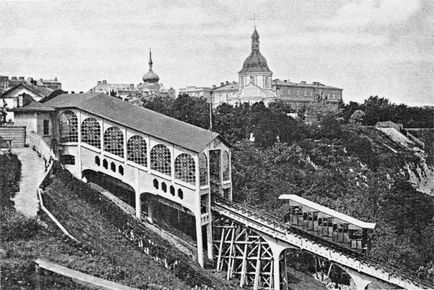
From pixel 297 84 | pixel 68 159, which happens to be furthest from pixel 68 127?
pixel 297 84

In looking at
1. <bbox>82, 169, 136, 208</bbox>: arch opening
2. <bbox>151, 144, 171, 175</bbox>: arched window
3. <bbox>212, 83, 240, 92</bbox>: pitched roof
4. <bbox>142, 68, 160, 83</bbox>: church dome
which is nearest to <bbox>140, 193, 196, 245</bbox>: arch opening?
<bbox>82, 169, 136, 208</bbox>: arch opening

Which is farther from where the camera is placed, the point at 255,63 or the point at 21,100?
the point at 255,63

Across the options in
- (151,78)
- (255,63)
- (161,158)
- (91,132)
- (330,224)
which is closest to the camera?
(330,224)

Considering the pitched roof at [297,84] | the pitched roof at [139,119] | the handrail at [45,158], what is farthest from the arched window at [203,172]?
the pitched roof at [297,84]

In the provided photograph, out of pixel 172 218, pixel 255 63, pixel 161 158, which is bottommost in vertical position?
pixel 172 218

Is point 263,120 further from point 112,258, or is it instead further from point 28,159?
point 112,258

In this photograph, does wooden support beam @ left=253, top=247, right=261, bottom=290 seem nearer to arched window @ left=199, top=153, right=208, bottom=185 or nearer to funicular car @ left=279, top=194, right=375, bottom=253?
funicular car @ left=279, top=194, right=375, bottom=253

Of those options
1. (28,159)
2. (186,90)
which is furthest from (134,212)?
(186,90)

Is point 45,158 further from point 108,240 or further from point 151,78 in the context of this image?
point 151,78
